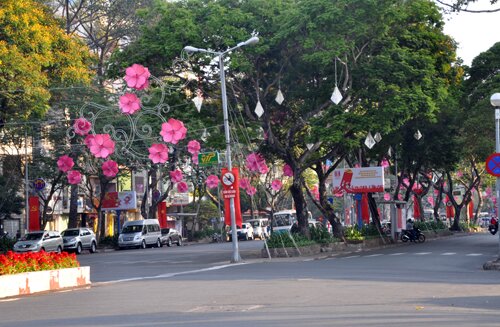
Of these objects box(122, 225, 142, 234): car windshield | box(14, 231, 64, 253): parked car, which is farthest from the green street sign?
box(122, 225, 142, 234): car windshield

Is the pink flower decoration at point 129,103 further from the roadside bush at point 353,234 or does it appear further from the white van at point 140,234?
the white van at point 140,234

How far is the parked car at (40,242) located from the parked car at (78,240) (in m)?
2.10

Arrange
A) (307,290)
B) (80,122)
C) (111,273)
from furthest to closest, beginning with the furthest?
(80,122)
(111,273)
(307,290)

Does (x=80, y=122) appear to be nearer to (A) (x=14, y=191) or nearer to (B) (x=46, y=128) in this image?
(B) (x=46, y=128)

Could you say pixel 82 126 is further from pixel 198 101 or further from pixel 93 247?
pixel 93 247

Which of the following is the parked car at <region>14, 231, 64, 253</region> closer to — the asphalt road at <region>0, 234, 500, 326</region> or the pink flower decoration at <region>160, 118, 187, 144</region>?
the pink flower decoration at <region>160, 118, 187, 144</region>

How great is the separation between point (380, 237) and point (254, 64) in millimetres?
17269

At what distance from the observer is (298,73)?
39875 millimetres

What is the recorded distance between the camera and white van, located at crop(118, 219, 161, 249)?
207 ft

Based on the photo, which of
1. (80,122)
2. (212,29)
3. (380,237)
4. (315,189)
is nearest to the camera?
(80,122)

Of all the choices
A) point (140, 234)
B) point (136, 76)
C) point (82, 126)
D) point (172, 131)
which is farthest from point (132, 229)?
point (136, 76)

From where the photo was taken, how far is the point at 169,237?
69750 millimetres

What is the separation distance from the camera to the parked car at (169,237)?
225 ft

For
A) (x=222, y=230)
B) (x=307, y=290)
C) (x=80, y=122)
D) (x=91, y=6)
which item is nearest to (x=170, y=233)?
(x=222, y=230)
